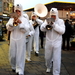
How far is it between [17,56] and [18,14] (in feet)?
3.93

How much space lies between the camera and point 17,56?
4.20m

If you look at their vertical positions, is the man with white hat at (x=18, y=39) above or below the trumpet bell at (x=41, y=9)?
below

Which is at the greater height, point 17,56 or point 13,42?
point 13,42

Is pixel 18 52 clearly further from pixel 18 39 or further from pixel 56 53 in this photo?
pixel 56 53

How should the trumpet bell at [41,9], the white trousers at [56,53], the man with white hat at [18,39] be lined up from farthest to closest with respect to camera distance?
the trumpet bell at [41,9]
the white trousers at [56,53]
the man with white hat at [18,39]

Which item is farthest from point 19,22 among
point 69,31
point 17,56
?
point 69,31

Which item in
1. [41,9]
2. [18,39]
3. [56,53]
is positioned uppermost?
[41,9]

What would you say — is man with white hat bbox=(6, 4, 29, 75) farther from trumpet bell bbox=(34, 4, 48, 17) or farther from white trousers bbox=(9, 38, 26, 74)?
trumpet bell bbox=(34, 4, 48, 17)

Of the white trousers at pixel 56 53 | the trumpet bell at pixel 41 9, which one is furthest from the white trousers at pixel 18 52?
the trumpet bell at pixel 41 9

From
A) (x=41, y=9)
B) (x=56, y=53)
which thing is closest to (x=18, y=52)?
(x=56, y=53)

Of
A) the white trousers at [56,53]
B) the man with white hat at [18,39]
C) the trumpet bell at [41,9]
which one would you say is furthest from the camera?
the trumpet bell at [41,9]

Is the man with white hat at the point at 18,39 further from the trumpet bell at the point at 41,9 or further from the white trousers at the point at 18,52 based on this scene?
the trumpet bell at the point at 41,9

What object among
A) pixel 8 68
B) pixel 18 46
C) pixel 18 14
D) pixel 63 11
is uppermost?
pixel 63 11

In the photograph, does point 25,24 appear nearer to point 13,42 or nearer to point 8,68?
point 13,42
